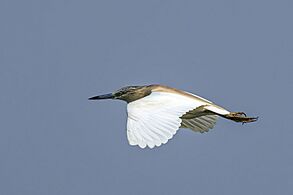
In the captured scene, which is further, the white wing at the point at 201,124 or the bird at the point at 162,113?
the white wing at the point at 201,124

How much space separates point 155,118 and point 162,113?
10.2 inches

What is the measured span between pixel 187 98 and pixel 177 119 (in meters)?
A: 1.53

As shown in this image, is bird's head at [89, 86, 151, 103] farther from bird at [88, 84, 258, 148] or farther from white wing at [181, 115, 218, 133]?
white wing at [181, 115, 218, 133]

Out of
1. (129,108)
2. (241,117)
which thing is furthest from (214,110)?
(129,108)

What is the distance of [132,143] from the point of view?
37.6 feet

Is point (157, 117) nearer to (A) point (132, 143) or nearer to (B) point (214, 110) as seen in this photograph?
(A) point (132, 143)

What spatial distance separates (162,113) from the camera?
12164 millimetres

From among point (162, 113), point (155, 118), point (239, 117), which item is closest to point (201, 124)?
point (239, 117)

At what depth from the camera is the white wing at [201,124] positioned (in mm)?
15172

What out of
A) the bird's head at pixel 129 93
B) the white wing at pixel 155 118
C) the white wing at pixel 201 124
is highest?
the bird's head at pixel 129 93

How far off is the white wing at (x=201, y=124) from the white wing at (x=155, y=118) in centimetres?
177

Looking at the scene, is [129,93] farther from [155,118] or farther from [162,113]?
[155,118]

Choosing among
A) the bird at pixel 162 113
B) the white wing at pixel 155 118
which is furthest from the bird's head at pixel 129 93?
the white wing at pixel 155 118

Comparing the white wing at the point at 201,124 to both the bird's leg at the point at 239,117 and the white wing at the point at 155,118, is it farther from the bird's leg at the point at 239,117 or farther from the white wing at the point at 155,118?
the white wing at the point at 155,118
